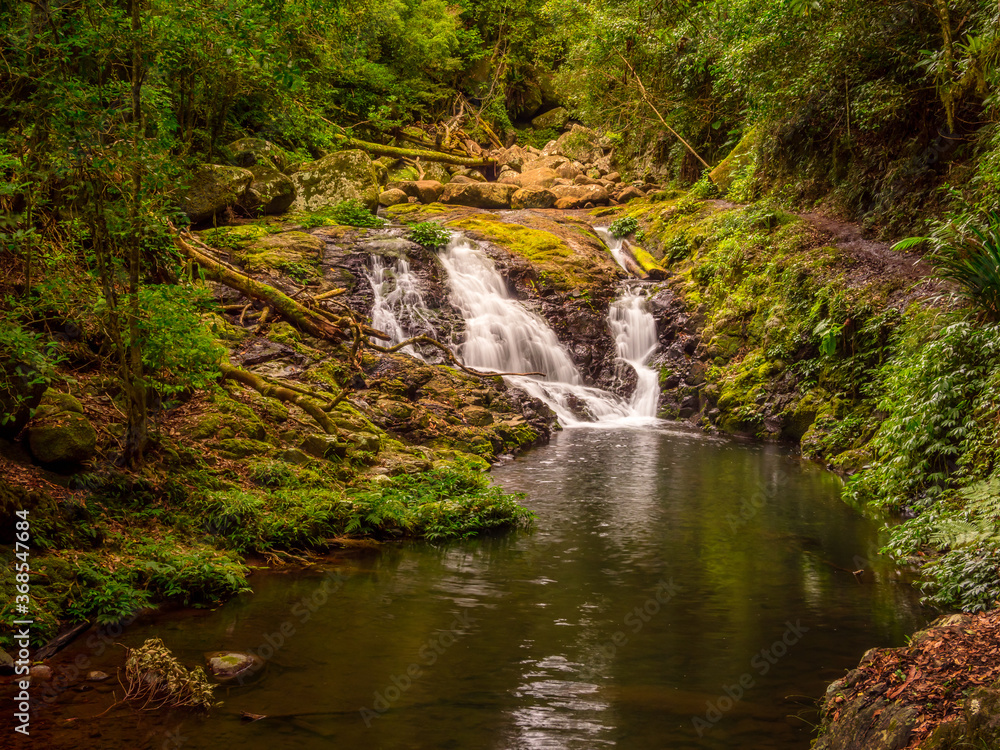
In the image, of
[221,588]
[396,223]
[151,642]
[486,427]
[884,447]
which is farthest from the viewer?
[396,223]

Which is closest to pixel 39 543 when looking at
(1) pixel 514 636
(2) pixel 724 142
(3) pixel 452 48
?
(1) pixel 514 636

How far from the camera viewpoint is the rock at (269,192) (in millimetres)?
17531

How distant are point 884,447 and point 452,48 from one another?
26.2 m

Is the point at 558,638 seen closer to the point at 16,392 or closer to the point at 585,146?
the point at 16,392

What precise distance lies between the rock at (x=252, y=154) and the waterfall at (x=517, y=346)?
5810 mm

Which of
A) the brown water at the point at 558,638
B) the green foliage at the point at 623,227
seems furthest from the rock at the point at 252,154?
the brown water at the point at 558,638

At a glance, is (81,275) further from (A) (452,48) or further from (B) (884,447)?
(A) (452,48)

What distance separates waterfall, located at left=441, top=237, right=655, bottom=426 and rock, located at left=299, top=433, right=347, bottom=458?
6147mm

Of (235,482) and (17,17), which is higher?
(17,17)

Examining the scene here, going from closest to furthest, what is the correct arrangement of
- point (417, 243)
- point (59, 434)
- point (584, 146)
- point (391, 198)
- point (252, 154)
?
point (59, 434), point (417, 243), point (252, 154), point (391, 198), point (584, 146)

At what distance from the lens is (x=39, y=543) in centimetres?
575

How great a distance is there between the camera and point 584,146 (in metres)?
28.0

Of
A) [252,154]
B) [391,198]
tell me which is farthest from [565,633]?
[391,198]

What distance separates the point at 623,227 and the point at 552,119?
13.9 m
